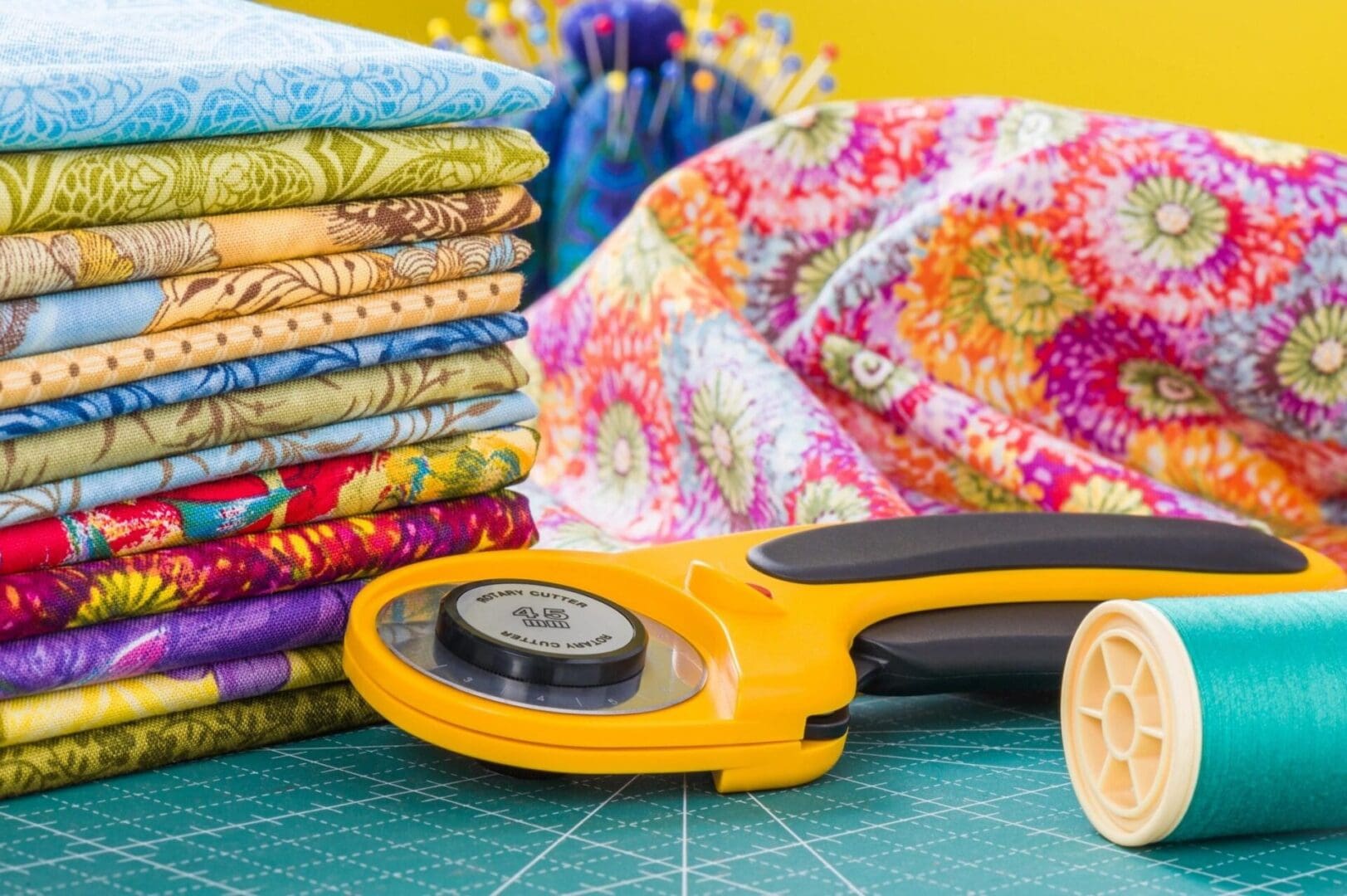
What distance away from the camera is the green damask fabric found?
1.79 ft

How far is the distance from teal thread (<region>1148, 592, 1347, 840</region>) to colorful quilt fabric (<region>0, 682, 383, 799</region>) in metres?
0.33

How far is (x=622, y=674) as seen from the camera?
56 cm

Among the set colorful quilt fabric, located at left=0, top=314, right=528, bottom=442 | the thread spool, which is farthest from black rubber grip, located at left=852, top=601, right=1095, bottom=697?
colorful quilt fabric, located at left=0, top=314, right=528, bottom=442

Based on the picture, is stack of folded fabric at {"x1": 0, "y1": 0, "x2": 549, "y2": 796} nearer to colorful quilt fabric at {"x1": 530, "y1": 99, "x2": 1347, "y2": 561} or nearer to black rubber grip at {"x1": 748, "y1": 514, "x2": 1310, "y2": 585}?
black rubber grip at {"x1": 748, "y1": 514, "x2": 1310, "y2": 585}

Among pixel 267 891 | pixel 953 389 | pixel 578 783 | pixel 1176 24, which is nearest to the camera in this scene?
pixel 267 891

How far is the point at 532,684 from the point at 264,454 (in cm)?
15

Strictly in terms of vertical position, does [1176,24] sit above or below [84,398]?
above

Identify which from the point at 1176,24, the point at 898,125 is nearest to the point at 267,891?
the point at 898,125

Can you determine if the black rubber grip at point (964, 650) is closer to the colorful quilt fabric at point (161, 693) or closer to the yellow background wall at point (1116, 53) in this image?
the colorful quilt fabric at point (161, 693)

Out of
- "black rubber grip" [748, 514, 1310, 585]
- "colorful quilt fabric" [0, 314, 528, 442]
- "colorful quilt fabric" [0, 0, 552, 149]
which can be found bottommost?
"black rubber grip" [748, 514, 1310, 585]

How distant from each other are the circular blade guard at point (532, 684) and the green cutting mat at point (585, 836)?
0.04 meters

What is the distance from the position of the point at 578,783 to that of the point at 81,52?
334 millimetres

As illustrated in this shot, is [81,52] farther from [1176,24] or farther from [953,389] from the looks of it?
[1176,24]

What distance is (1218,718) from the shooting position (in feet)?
1.60
